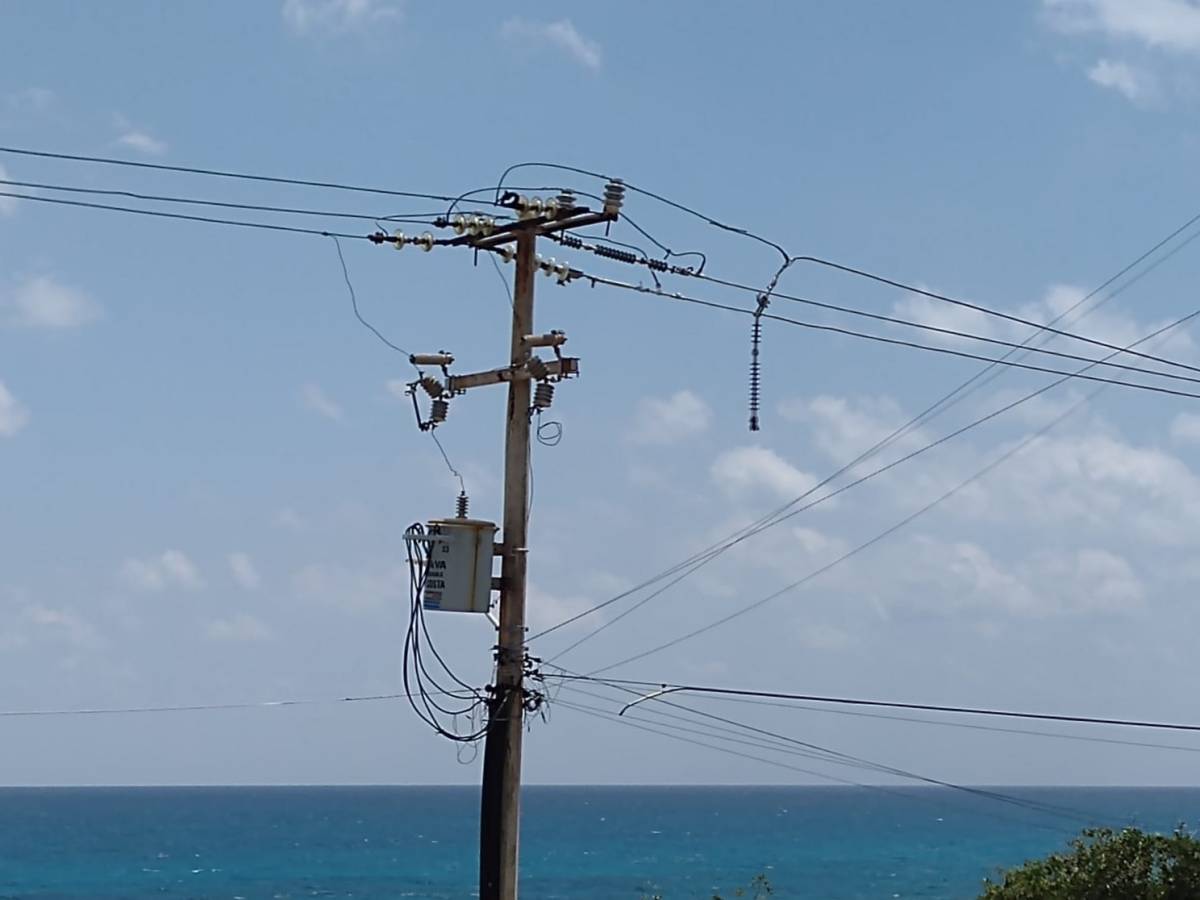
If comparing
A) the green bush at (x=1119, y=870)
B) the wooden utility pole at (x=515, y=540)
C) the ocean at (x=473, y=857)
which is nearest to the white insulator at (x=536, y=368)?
the wooden utility pole at (x=515, y=540)

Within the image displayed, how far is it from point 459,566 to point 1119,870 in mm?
10200

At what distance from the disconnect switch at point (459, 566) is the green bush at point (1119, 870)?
32.2 feet

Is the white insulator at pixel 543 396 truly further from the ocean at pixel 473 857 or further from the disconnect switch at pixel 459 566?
the ocean at pixel 473 857

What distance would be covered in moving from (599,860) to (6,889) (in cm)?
3712

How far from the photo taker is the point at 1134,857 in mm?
21422

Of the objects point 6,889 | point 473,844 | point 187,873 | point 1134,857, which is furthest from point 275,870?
point 1134,857

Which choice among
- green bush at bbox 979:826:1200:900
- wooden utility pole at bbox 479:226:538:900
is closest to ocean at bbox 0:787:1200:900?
green bush at bbox 979:826:1200:900

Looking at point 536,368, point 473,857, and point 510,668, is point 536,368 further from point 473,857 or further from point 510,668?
point 473,857

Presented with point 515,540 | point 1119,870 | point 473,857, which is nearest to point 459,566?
point 515,540

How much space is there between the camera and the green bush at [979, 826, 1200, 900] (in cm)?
2095

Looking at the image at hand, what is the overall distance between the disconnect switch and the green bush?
9.82m

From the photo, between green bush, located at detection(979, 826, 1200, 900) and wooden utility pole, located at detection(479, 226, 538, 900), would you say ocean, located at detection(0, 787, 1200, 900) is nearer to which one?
green bush, located at detection(979, 826, 1200, 900)

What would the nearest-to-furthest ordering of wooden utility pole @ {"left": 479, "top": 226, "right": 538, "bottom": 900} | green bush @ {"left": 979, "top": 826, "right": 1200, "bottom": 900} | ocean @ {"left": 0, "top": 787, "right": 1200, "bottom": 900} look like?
wooden utility pole @ {"left": 479, "top": 226, "right": 538, "bottom": 900} < green bush @ {"left": 979, "top": 826, "right": 1200, "bottom": 900} < ocean @ {"left": 0, "top": 787, "right": 1200, "bottom": 900}

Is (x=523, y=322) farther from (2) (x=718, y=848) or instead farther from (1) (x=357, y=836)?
(1) (x=357, y=836)
